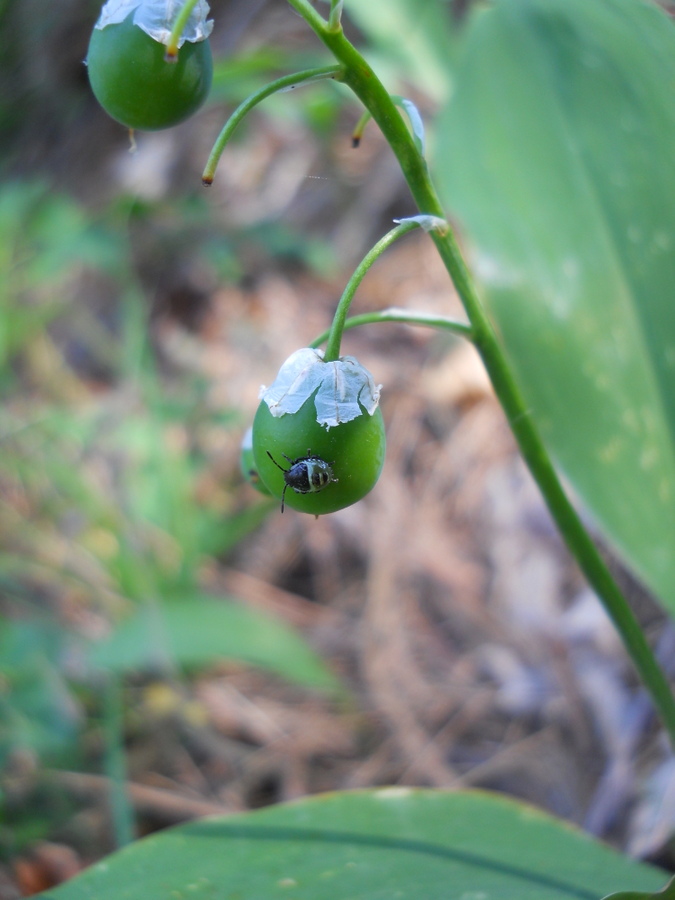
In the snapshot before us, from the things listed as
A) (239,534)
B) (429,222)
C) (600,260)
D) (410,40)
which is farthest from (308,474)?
(410,40)

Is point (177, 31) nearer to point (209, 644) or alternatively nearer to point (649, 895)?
point (649, 895)

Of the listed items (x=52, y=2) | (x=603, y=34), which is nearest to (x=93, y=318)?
(x=52, y=2)

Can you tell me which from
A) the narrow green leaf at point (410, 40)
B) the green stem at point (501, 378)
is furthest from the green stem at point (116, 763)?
the narrow green leaf at point (410, 40)

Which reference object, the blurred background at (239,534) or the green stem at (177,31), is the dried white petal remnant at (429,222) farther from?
the blurred background at (239,534)

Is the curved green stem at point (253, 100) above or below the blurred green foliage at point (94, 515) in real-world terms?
above

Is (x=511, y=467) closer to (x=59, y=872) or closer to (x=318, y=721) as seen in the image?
(x=318, y=721)
